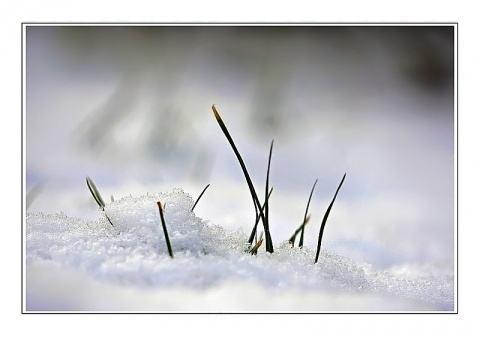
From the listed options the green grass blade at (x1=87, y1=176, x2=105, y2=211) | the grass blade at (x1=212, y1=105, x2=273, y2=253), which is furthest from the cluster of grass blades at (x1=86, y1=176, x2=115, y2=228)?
the grass blade at (x1=212, y1=105, x2=273, y2=253)

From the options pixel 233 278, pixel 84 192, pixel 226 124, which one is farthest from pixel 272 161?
pixel 84 192

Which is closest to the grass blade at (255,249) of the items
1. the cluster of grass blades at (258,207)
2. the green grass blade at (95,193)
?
the cluster of grass blades at (258,207)

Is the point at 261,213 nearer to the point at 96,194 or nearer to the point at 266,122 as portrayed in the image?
the point at 266,122

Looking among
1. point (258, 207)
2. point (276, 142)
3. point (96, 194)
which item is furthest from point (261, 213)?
point (96, 194)

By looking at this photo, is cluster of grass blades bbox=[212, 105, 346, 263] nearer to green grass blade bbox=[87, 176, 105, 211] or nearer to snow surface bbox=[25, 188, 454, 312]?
snow surface bbox=[25, 188, 454, 312]

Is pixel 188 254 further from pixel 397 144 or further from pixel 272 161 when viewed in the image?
pixel 397 144
